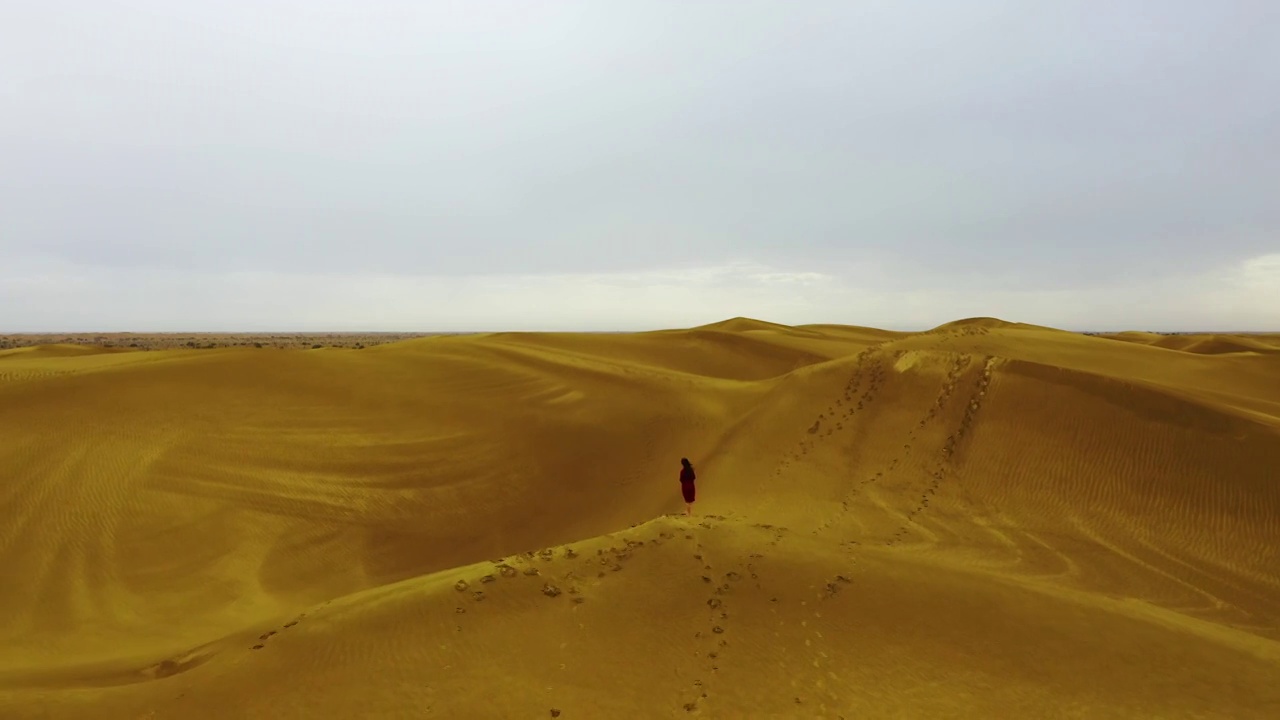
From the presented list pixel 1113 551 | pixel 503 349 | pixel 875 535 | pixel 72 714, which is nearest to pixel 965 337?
pixel 1113 551

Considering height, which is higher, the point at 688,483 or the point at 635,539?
the point at 688,483

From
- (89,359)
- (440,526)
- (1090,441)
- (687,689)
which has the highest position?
(89,359)

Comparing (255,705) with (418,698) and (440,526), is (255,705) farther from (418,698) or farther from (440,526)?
(440,526)

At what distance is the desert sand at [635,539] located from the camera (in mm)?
5629

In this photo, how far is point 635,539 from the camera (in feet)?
25.9

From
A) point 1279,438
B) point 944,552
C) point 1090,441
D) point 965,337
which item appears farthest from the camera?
point 965,337

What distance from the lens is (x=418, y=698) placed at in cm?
525

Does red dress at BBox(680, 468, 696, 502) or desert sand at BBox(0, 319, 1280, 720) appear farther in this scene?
red dress at BBox(680, 468, 696, 502)

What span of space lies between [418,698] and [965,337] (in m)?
19.9

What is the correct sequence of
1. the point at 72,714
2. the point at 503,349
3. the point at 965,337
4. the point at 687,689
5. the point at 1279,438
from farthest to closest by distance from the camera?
1. the point at 503,349
2. the point at 965,337
3. the point at 1279,438
4. the point at 687,689
5. the point at 72,714

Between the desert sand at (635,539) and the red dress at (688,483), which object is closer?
the desert sand at (635,539)

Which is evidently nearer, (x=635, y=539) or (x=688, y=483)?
(x=635, y=539)

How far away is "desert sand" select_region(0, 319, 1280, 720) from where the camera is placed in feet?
18.5

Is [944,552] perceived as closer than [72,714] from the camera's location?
No
